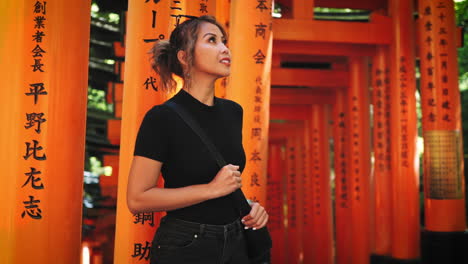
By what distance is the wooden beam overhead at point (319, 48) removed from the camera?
315 inches

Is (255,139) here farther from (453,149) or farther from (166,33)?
(453,149)

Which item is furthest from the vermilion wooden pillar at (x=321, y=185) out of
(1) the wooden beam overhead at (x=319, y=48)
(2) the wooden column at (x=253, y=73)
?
(2) the wooden column at (x=253, y=73)

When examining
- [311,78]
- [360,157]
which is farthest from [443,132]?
[311,78]

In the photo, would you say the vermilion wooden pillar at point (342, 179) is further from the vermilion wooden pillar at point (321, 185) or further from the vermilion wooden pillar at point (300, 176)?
the vermilion wooden pillar at point (300, 176)

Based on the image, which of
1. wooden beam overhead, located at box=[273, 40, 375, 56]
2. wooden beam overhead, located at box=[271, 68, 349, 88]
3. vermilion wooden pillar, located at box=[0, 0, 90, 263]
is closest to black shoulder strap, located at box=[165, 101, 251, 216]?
vermilion wooden pillar, located at box=[0, 0, 90, 263]

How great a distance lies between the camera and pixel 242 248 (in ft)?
6.14

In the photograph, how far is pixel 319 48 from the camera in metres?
8.25

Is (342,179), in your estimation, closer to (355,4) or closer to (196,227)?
(355,4)

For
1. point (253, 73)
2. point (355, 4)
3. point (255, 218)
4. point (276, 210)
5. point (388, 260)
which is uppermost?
point (355, 4)

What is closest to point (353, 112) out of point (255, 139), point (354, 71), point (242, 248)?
point (354, 71)

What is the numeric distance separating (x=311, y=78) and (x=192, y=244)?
27.6 feet

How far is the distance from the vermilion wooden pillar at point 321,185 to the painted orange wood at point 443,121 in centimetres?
510

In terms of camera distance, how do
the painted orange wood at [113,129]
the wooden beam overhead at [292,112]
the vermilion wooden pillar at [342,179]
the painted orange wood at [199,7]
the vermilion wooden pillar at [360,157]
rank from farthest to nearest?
the wooden beam overhead at [292,112], the vermilion wooden pillar at [342,179], the vermilion wooden pillar at [360,157], the painted orange wood at [113,129], the painted orange wood at [199,7]

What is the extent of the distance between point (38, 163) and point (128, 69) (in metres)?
0.81
